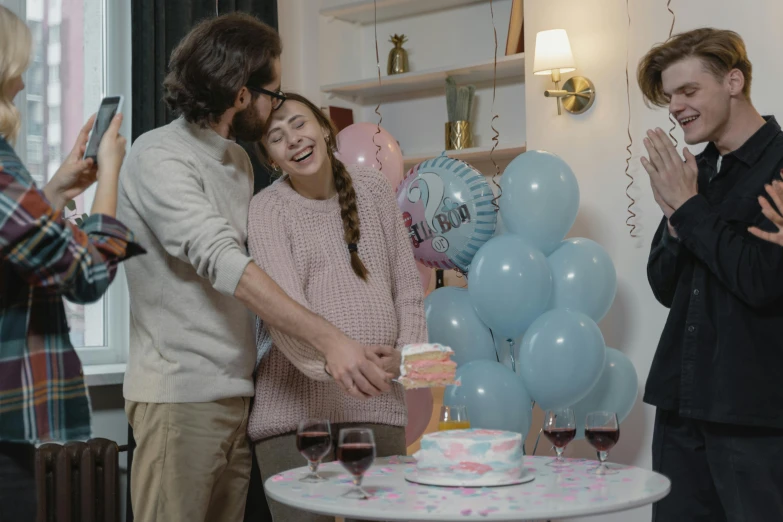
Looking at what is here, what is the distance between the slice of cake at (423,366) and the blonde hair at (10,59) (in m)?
0.87

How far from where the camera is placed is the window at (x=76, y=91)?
3.30 metres

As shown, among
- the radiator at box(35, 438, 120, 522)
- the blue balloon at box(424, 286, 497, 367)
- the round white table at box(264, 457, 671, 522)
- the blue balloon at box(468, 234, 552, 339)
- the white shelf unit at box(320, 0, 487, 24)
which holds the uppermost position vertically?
the white shelf unit at box(320, 0, 487, 24)

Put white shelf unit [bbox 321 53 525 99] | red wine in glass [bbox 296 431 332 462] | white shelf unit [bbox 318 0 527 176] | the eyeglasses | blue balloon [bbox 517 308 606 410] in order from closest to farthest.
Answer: red wine in glass [bbox 296 431 332 462] < the eyeglasses < blue balloon [bbox 517 308 606 410] < white shelf unit [bbox 321 53 525 99] < white shelf unit [bbox 318 0 527 176]

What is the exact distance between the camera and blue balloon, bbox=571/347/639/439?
287 centimetres

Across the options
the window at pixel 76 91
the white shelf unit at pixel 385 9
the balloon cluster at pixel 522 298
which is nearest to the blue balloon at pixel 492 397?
the balloon cluster at pixel 522 298

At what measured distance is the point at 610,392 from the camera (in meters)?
2.87

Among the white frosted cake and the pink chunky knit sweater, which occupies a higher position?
the pink chunky knit sweater

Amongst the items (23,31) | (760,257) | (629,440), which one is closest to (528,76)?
(629,440)

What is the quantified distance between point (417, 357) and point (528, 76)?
2.07 meters

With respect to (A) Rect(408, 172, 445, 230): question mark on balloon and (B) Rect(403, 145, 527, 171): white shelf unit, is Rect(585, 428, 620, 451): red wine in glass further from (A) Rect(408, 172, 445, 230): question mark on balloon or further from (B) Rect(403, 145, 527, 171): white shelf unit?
(B) Rect(403, 145, 527, 171): white shelf unit

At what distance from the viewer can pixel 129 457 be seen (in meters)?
3.19

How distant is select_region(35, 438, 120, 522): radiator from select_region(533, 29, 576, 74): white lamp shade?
2.10 m

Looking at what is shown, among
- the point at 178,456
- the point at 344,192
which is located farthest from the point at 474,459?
the point at 344,192

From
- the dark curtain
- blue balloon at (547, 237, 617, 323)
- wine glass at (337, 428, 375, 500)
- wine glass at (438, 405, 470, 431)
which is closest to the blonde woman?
wine glass at (337, 428, 375, 500)
